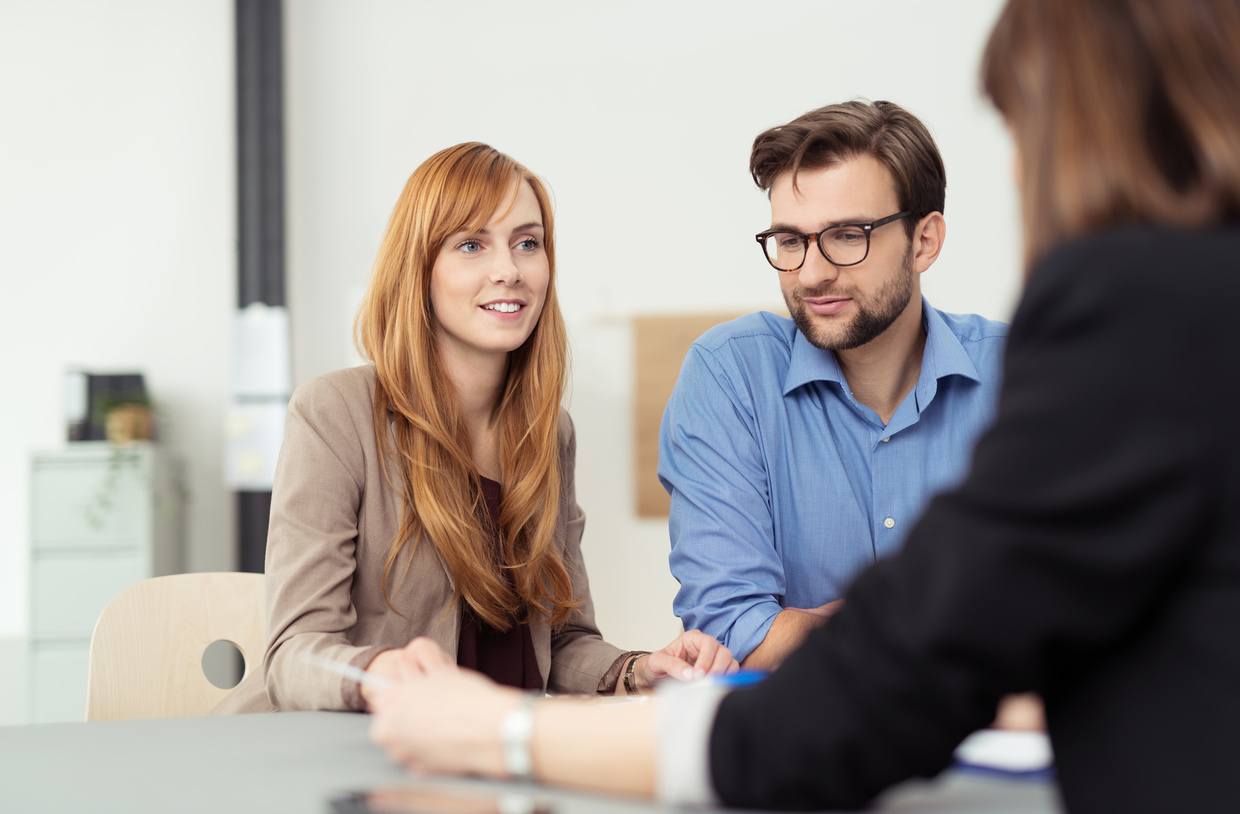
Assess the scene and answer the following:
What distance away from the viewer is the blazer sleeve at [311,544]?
163 cm

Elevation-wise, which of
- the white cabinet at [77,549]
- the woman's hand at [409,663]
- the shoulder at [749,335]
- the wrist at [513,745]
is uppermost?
the shoulder at [749,335]

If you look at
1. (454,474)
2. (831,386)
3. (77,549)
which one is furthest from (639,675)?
(77,549)

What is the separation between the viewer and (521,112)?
5.08 m

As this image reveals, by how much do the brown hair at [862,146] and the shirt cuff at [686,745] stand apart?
1.47 metres

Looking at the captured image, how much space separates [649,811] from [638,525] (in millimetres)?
4038

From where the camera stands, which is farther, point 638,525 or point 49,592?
point 638,525


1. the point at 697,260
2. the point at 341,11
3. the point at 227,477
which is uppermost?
the point at 341,11

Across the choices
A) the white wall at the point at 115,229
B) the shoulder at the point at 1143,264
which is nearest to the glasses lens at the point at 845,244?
the shoulder at the point at 1143,264

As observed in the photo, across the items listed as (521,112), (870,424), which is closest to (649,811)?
(870,424)

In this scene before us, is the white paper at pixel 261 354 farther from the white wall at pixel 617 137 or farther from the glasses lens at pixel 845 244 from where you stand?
the glasses lens at pixel 845 244

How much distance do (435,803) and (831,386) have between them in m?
1.41

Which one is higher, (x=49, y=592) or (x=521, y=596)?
(x=521, y=596)

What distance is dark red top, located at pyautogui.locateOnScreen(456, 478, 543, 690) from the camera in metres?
2.01

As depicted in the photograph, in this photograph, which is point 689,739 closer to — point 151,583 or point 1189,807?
point 1189,807
